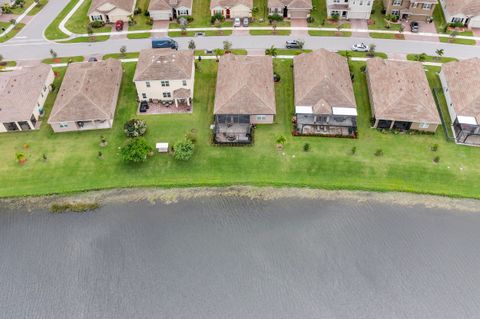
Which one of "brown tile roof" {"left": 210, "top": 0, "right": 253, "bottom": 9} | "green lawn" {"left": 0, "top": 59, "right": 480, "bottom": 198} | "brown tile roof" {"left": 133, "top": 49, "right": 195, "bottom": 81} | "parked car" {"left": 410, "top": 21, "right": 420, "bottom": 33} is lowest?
"green lawn" {"left": 0, "top": 59, "right": 480, "bottom": 198}

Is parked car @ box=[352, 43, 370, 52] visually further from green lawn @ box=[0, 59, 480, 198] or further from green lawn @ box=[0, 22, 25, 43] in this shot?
green lawn @ box=[0, 22, 25, 43]

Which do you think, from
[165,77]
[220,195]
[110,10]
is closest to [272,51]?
[165,77]

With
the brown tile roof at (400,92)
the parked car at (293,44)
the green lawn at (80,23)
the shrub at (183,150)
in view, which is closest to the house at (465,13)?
the brown tile roof at (400,92)

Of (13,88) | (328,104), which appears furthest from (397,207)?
(13,88)

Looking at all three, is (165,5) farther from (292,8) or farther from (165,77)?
(165,77)

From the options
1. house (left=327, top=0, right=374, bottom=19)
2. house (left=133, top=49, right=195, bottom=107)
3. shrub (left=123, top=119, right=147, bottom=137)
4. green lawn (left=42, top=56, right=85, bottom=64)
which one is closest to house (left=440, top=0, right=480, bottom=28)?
house (left=327, top=0, right=374, bottom=19)

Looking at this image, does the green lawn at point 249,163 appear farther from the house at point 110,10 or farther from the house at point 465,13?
the house at point 465,13

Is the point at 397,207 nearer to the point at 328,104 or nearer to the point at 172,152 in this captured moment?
the point at 328,104

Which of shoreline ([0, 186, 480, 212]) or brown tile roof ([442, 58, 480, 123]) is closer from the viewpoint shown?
shoreline ([0, 186, 480, 212])
